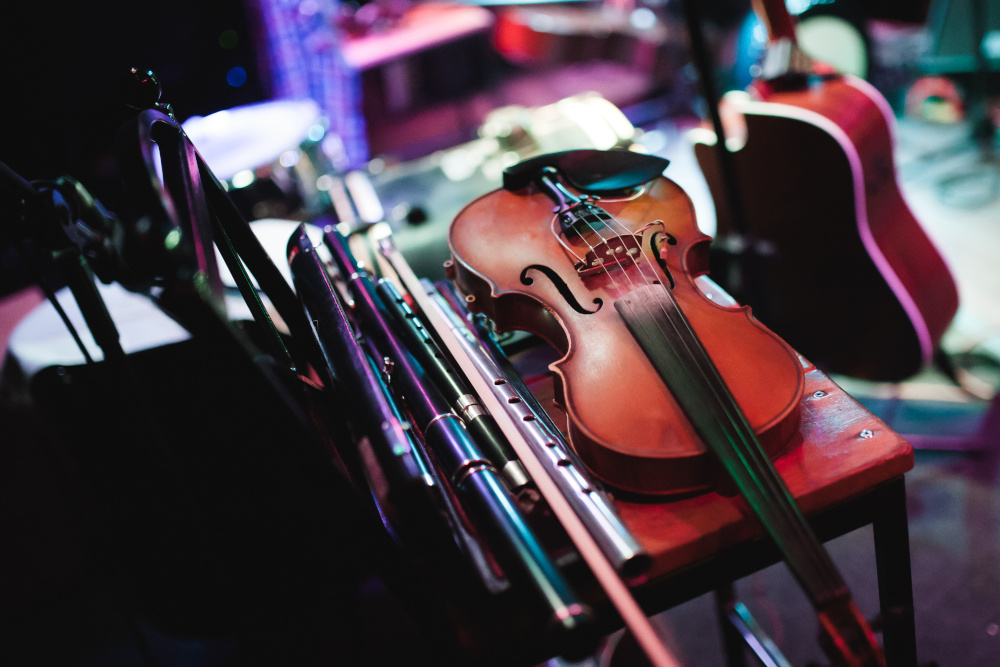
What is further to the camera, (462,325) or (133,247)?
(462,325)

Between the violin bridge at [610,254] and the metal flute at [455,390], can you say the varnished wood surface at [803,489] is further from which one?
the violin bridge at [610,254]

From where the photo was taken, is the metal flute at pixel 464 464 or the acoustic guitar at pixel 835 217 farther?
the acoustic guitar at pixel 835 217

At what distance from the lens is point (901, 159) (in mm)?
2943

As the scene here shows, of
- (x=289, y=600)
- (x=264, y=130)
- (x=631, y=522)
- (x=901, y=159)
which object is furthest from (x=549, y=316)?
(x=901, y=159)

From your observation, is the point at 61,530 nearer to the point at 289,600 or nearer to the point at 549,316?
the point at 289,600

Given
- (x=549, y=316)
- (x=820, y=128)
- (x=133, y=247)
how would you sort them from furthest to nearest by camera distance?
1. (x=820, y=128)
2. (x=549, y=316)
3. (x=133, y=247)

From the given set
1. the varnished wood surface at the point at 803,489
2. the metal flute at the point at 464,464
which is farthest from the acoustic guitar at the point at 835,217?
the metal flute at the point at 464,464

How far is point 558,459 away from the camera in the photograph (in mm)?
618

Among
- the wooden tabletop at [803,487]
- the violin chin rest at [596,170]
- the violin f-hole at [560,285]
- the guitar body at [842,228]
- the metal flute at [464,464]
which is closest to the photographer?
the metal flute at [464,464]

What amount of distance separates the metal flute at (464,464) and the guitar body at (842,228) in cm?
102

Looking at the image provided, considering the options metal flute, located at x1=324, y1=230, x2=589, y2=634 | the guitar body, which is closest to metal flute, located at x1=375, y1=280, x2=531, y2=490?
metal flute, located at x1=324, y1=230, x2=589, y2=634

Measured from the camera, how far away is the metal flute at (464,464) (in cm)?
49

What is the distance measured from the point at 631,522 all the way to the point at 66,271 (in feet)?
1.87

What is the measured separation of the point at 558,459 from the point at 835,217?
1162 millimetres
